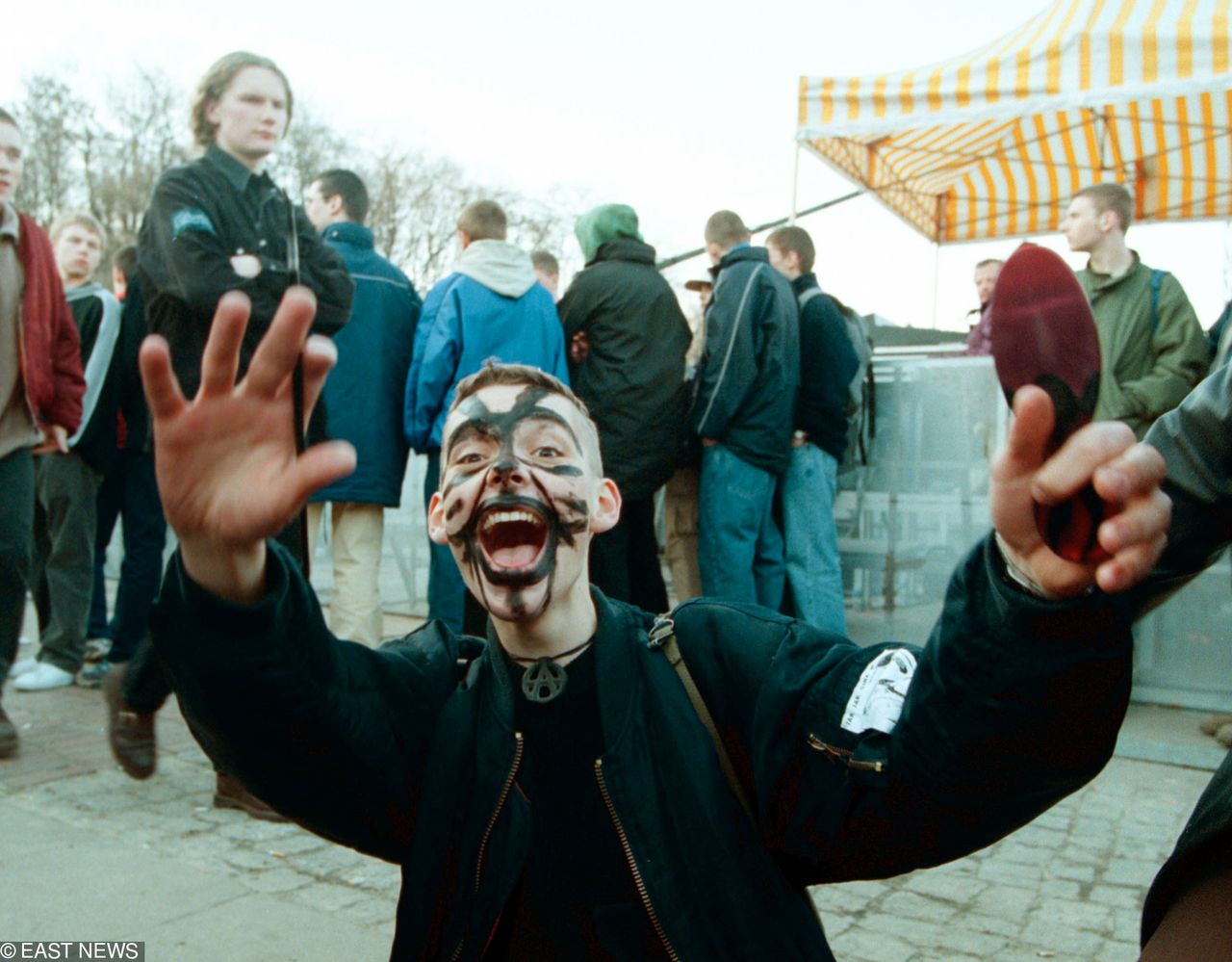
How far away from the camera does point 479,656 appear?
6.89ft

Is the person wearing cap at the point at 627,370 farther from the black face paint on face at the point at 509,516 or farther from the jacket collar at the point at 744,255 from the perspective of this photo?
the black face paint on face at the point at 509,516

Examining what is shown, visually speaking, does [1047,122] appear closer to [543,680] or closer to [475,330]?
[475,330]

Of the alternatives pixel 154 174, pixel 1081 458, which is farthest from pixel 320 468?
pixel 154 174

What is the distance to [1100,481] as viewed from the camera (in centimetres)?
123

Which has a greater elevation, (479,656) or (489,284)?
(489,284)

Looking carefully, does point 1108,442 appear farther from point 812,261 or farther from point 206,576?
point 812,261

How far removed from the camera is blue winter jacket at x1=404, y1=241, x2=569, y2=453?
488 centimetres

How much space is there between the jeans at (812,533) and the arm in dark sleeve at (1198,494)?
14.0ft

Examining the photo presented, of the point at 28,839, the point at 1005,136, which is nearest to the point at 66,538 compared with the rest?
the point at 28,839

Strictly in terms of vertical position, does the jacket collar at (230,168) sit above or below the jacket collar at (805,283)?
above

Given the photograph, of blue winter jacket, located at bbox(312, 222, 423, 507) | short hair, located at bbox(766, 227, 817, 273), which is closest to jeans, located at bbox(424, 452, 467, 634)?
blue winter jacket, located at bbox(312, 222, 423, 507)

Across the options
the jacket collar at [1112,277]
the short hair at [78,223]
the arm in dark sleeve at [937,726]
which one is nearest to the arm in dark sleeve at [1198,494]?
the arm in dark sleeve at [937,726]

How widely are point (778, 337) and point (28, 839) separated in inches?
141

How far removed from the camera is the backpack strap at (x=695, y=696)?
72.7 inches
